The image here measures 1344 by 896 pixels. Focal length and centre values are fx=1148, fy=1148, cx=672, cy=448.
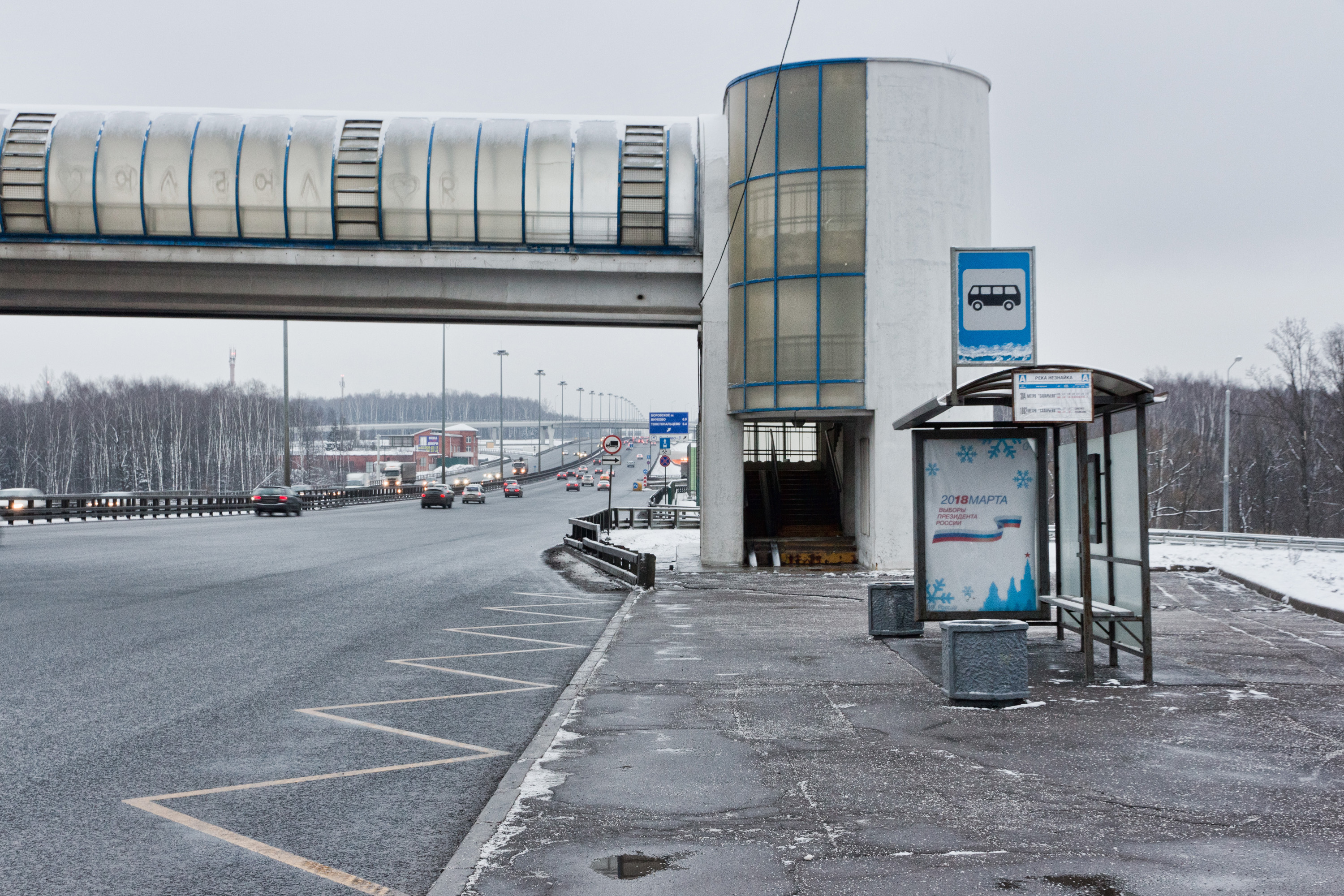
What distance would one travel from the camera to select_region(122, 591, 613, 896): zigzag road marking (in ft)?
17.5

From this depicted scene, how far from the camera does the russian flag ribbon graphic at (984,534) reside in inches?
476

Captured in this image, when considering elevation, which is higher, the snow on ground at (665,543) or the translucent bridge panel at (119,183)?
the translucent bridge panel at (119,183)

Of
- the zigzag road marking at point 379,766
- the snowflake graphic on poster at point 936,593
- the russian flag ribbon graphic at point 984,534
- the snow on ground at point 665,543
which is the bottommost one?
the snow on ground at point 665,543

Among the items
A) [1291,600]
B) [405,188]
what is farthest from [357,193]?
[1291,600]

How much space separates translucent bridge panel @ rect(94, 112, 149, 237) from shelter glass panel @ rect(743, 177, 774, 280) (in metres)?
13.1

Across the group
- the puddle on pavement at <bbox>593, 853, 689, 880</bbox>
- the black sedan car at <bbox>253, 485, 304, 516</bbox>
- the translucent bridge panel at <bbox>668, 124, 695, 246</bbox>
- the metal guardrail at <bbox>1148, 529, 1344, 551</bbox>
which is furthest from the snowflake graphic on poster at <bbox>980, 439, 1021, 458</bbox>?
the black sedan car at <bbox>253, 485, 304, 516</bbox>

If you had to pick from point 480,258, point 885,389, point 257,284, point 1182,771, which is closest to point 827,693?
point 1182,771

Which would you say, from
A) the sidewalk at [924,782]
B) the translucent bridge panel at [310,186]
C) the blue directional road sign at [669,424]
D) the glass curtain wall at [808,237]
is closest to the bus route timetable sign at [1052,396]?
the sidewalk at [924,782]

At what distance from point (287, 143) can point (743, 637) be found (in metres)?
17.2

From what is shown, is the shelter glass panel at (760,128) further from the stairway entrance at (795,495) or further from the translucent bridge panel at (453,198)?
the stairway entrance at (795,495)

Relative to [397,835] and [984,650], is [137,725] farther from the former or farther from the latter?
[984,650]

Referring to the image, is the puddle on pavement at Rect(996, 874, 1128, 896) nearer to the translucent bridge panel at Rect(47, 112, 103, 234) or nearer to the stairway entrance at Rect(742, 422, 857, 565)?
→ the stairway entrance at Rect(742, 422, 857, 565)

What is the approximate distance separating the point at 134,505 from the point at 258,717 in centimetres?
4885

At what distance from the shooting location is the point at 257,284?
2494 cm
